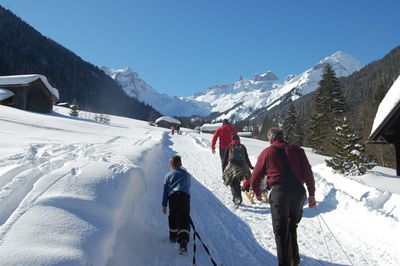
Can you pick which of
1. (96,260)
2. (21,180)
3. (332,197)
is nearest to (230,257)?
(96,260)

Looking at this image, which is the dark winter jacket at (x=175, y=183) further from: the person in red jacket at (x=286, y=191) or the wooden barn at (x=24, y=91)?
the wooden barn at (x=24, y=91)

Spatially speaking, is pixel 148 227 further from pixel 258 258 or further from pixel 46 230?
pixel 46 230

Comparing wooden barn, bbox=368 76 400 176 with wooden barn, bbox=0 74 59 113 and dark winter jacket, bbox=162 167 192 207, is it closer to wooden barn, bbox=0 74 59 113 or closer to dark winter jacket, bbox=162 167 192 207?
dark winter jacket, bbox=162 167 192 207

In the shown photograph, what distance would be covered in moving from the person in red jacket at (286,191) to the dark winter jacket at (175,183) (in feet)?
5.21

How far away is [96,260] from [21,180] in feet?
8.24

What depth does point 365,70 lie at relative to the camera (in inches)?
5723

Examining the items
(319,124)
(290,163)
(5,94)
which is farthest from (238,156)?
(5,94)

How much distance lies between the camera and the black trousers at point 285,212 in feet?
15.8

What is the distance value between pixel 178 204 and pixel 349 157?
19759 millimetres

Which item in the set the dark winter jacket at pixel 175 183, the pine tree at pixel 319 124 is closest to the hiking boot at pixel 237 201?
the dark winter jacket at pixel 175 183

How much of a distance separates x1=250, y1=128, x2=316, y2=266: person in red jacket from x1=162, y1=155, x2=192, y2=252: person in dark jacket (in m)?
1.55

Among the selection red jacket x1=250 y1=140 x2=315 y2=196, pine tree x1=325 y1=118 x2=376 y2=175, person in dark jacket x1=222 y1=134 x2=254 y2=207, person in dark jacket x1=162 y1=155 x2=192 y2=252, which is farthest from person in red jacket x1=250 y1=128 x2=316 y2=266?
pine tree x1=325 y1=118 x2=376 y2=175

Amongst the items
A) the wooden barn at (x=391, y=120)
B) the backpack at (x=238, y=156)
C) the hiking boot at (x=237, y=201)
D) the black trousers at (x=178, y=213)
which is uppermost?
the wooden barn at (x=391, y=120)

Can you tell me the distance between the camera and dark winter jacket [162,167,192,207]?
6000 mm
